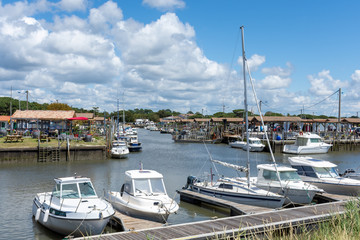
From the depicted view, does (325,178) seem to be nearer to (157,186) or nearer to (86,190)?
(157,186)

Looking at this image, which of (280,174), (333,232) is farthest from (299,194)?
(333,232)

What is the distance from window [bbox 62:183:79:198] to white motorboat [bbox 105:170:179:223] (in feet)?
7.93

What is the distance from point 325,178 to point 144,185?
13061mm

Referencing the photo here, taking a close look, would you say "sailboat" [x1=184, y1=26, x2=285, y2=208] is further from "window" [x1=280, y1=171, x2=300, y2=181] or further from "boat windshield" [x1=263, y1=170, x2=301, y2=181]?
"window" [x1=280, y1=171, x2=300, y2=181]

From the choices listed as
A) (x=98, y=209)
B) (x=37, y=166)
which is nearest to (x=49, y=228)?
(x=98, y=209)

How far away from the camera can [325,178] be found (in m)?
23.8

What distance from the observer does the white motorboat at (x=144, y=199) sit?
1667 cm

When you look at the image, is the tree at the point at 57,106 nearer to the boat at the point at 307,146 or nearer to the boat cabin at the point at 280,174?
the boat at the point at 307,146

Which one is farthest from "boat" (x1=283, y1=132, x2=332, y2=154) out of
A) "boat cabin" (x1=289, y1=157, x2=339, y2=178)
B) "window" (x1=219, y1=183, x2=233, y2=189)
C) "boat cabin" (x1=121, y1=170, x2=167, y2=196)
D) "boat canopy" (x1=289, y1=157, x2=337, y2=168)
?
"boat cabin" (x1=121, y1=170, x2=167, y2=196)

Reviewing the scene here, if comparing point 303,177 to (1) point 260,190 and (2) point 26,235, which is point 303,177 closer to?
(1) point 260,190

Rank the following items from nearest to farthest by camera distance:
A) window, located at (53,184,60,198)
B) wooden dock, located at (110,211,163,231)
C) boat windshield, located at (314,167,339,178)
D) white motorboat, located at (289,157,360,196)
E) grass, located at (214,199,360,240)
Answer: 1. grass, located at (214,199,360,240)
2. wooden dock, located at (110,211,163,231)
3. window, located at (53,184,60,198)
4. white motorboat, located at (289,157,360,196)
5. boat windshield, located at (314,167,339,178)

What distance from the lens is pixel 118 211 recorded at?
18359 millimetres

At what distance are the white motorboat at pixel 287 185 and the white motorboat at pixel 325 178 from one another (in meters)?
2.30

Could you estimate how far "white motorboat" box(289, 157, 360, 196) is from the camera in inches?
878
